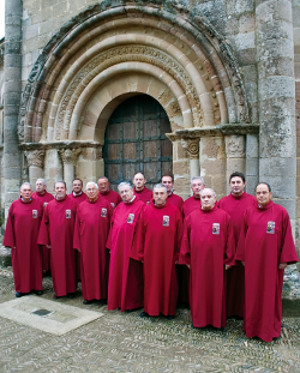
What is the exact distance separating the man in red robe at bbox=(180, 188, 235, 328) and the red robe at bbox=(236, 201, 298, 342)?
9.7 inches

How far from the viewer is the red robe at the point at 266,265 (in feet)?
13.0

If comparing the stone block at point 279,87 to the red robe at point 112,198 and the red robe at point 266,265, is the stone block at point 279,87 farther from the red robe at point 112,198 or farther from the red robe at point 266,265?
the red robe at point 112,198

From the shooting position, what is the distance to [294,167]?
5.09 m

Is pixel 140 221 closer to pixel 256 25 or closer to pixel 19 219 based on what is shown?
pixel 19 219

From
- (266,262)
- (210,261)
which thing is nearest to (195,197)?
(210,261)

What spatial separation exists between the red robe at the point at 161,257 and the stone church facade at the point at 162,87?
5.11 ft

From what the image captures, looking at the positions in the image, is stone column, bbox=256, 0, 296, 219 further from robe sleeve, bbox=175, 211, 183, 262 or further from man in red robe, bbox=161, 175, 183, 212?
robe sleeve, bbox=175, 211, 183, 262

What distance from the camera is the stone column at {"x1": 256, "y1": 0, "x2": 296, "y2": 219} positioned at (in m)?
5.05

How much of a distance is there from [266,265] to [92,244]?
2.39 meters

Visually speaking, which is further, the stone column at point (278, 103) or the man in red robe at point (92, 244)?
the man in red robe at point (92, 244)

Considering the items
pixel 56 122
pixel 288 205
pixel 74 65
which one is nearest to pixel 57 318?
pixel 288 205

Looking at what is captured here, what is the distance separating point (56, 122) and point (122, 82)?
5.19 ft

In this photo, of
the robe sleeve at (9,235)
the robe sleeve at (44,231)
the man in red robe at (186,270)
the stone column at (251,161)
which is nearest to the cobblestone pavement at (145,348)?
the man in red robe at (186,270)

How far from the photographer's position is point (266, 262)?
400 centimetres
